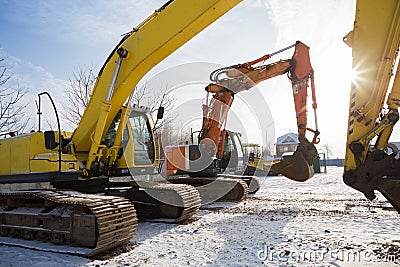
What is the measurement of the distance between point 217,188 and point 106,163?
14.0ft

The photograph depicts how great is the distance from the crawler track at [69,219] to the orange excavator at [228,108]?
12.5 feet

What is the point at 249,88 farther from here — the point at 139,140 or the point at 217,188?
the point at 139,140

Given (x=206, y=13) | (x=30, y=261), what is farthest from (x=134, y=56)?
(x=30, y=261)

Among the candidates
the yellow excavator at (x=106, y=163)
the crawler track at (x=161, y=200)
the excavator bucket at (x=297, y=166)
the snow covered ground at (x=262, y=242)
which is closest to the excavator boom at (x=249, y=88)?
the excavator bucket at (x=297, y=166)

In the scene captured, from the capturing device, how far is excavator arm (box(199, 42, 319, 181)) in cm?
743

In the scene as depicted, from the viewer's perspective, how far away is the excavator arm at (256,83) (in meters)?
7.43

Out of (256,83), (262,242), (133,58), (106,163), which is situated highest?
(256,83)

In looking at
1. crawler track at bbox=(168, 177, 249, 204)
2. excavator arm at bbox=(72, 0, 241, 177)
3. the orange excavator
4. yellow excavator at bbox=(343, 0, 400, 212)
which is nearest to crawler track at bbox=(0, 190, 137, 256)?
excavator arm at bbox=(72, 0, 241, 177)

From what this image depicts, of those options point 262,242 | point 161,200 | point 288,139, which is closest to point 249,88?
point 161,200

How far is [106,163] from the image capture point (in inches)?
253

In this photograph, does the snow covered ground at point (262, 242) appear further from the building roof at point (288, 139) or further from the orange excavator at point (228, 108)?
the building roof at point (288, 139)

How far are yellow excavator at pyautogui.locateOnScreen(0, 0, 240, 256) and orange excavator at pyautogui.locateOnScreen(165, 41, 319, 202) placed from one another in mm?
2592

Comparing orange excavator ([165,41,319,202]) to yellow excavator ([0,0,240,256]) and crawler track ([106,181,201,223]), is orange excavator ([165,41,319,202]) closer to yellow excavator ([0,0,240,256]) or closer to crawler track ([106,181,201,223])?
crawler track ([106,181,201,223])

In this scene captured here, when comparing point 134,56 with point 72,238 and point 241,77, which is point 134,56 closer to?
point 72,238
